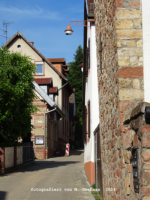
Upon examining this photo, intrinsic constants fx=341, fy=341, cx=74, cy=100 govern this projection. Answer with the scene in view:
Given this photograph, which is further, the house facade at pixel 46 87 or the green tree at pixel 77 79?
the green tree at pixel 77 79

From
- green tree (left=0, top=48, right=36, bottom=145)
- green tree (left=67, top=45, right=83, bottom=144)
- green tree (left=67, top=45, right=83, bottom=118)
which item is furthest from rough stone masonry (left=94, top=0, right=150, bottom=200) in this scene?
green tree (left=67, top=45, right=83, bottom=118)

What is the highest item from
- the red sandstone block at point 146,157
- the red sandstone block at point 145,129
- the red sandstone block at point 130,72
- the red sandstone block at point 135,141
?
the red sandstone block at point 130,72

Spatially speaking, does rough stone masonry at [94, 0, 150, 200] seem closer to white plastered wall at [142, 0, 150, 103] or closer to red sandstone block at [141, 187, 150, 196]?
white plastered wall at [142, 0, 150, 103]

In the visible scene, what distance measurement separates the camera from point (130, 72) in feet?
17.4

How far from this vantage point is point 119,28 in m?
5.48

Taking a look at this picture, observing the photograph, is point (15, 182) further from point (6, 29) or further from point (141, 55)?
point (6, 29)

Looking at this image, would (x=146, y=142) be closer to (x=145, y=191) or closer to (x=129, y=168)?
(x=145, y=191)

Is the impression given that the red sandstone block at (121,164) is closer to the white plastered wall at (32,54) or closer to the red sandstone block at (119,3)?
the red sandstone block at (119,3)

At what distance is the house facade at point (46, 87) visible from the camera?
31016 mm

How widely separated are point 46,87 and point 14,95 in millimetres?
16985

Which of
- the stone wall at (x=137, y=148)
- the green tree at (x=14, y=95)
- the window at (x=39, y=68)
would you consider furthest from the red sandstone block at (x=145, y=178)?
the window at (x=39, y=68)

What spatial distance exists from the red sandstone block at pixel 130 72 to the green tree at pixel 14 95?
11731mm

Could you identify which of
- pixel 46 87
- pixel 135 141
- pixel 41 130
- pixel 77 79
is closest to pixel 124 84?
pixel 135 141

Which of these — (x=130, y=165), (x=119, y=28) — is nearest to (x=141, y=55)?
(x=119, y=28)
